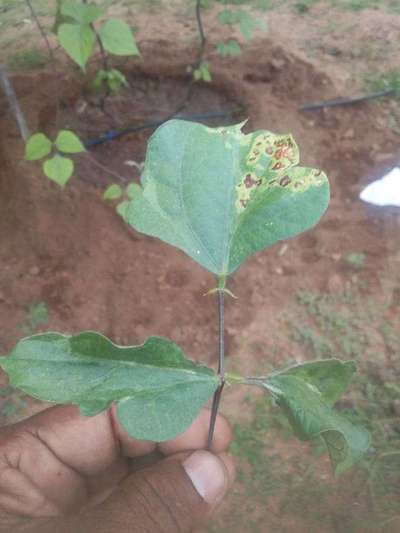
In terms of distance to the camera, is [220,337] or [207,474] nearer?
[220,337]

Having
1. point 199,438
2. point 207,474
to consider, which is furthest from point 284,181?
point 199,438

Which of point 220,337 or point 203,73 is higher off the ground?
point 220,337

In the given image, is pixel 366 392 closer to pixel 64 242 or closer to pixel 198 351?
pixel 198 351

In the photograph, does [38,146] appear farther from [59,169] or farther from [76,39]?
[76,39]

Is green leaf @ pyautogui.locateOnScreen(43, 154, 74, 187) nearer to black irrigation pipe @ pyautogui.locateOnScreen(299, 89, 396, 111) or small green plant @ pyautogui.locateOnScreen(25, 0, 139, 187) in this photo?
small green plant @ pyautogui.locateOnScreen(25, 0, 139, 187)

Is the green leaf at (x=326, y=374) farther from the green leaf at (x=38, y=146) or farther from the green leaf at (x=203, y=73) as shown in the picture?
the green leaf at (x=203, y=73)

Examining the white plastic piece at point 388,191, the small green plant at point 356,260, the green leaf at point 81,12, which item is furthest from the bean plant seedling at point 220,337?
the small green plant at point 356,260
